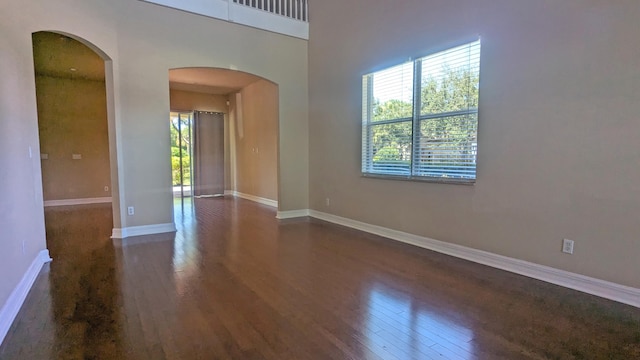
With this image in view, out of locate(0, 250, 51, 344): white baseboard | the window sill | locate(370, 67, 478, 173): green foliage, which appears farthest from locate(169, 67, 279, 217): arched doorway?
locate(0, 250, 51, 344): white baseboard

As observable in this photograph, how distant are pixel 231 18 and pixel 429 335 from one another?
5.11 metres

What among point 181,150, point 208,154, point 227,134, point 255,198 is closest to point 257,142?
point 255,198

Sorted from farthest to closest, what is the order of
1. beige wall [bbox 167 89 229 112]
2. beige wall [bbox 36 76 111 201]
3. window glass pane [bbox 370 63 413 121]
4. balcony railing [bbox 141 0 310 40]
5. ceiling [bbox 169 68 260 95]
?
beige wall [bbox 167 89 229 112] → beige wall [bbox 36 76 111 201] → ceiling [bbox 169 68 260 95] → balcony railing [bbox 141 0 310 40] → window glass pane [bbox 370 63 413 121]

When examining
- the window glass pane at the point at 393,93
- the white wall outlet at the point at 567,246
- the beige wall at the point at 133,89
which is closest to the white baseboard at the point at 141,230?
the beige wall at the point at 133,89

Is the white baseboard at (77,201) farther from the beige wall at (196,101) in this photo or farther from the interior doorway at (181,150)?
the beige wall at (196,101)

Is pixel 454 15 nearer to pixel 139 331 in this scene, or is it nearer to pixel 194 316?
pixel 194 316

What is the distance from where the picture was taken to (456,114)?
3.65m

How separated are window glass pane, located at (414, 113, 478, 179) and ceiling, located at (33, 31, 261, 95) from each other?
3.30m

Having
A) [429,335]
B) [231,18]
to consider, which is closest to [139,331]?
[429,335]

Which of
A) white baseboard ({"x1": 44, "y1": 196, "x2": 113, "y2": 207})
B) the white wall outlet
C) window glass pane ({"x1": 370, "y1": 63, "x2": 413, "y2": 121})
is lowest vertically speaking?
white baseboard ({"x1": 44, "y1": 196, "x2": 113, "y2": 207})

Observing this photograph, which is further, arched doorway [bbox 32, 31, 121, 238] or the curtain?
the curtain

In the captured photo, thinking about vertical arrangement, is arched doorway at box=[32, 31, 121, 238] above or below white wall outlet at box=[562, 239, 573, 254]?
above

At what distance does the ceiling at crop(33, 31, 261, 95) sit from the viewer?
5387 mm

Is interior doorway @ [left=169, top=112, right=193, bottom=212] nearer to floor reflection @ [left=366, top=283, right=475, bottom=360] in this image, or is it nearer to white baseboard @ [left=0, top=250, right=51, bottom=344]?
white baseboard @ [left=0, top=250, right=51, bottom=344]
